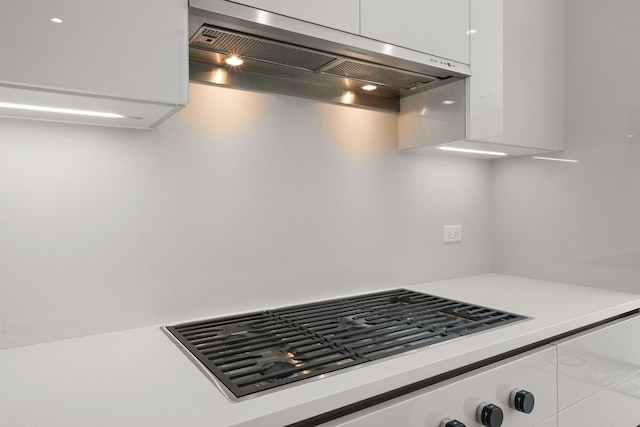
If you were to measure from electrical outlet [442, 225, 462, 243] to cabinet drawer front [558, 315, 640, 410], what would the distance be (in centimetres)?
71

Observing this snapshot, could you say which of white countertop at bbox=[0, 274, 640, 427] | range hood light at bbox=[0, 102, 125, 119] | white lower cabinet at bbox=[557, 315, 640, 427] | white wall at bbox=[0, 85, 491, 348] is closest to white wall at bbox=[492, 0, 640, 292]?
white lower cabinet at bbox=[557, 315, 640, 427]

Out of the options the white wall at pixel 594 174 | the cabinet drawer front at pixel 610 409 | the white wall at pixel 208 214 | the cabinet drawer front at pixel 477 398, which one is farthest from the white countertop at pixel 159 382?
the white wall at pixel 594 174

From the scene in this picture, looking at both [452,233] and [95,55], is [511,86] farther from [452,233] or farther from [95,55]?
[95,55]

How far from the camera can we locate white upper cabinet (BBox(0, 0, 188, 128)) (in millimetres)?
812

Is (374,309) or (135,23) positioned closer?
(135,23)

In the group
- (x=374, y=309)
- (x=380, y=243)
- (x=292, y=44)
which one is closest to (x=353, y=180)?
(x=380, y=243)

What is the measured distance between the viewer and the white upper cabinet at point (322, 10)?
3.55ft

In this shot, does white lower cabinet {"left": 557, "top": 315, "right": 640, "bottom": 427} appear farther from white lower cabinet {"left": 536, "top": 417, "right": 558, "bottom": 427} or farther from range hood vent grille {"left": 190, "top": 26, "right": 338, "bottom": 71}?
range hood vent grille {"left": 190, "top": 26, "right": 338, "bottom": 71}

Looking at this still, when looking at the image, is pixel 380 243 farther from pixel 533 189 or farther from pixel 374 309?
pixel 533 189

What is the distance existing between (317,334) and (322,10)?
34.6 inches

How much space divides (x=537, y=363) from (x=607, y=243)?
33.8 inches

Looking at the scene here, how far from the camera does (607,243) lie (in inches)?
68.9

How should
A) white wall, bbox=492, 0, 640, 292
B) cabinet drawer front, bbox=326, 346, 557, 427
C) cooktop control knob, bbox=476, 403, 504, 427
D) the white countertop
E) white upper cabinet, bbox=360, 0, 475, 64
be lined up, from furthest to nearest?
white wall, bbox=492, 0, 640, 292 < white upper cabinet, bbox=360, 0, 475, 64 < cooktop control knob, bbox=476, 403, 504, 427 < cabinet drawer front, bbox=326, 346, 557, 427 < the white countertop

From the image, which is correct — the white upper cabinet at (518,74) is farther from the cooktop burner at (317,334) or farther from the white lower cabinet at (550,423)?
the white lower cabinet at (550,423)
